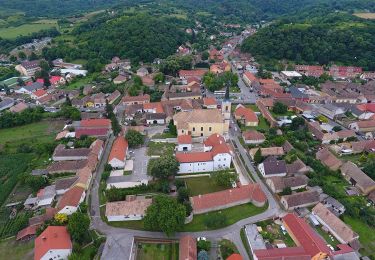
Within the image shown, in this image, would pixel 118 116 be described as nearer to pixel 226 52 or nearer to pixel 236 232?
pixel 236 232

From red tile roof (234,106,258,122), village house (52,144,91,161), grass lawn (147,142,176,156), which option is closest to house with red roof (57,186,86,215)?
village house (52,144,91,161)

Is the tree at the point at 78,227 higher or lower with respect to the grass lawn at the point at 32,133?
higher

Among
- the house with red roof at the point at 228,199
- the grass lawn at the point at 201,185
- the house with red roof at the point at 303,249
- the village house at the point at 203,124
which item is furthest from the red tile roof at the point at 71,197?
the house with red roof at the point at 303,249

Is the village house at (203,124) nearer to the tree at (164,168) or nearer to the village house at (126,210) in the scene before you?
the tree at (164,168)

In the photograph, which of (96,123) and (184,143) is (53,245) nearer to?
(184,143)

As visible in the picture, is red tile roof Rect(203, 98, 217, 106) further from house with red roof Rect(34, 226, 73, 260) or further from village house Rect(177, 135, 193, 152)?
house with red roof Rect(34, 226, 73, 260)

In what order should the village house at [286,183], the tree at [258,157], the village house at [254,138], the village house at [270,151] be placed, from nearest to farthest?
the village house at [286,183]
the tree at [258,157]
the village house at [270,151]
the village house at [254,138]

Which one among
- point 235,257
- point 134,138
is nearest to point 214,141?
point 134,138
